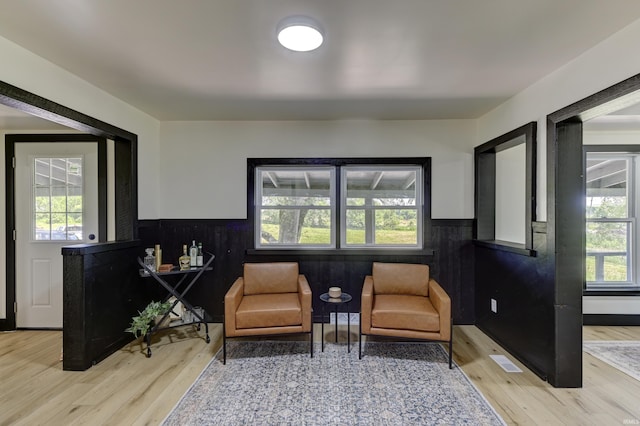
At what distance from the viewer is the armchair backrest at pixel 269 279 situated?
132 inches

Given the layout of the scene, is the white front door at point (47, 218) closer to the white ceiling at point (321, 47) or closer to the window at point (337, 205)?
the white ceiling at point (321, 47)

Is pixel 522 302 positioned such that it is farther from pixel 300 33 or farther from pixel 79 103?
pixel 79 103

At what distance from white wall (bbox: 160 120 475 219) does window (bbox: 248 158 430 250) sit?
0.61 ft

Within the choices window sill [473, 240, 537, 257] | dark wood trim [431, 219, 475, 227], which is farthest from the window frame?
window sill [473, 240, 537, 257]

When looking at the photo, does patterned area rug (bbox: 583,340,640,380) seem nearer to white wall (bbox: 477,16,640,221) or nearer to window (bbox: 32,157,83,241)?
white wall (bbox: 477,16,640,221)

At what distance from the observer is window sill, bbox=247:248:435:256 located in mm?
3750

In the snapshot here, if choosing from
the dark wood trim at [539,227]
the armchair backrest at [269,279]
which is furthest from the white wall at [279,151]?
the dark wood trim at [539,227]

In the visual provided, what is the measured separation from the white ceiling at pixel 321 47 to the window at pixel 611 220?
2011 mm

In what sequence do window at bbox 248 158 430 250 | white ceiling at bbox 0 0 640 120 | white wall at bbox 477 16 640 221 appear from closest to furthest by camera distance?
1. white ceiling at bbox 0 0 640 120
2. white wall at bbox 477 16 640 221
3. window at bbox 248 158 430 250

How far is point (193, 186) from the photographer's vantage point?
3.87 metres

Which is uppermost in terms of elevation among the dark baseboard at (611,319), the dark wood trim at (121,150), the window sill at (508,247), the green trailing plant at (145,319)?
the dark wood trim at (121,150)

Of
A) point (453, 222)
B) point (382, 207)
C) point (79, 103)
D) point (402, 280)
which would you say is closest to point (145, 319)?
point (79, 103)

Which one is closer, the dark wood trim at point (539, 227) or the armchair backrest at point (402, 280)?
the dark wood trim at point (539, 227)

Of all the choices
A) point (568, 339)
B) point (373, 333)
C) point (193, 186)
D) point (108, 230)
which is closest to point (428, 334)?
point (373, 333)
